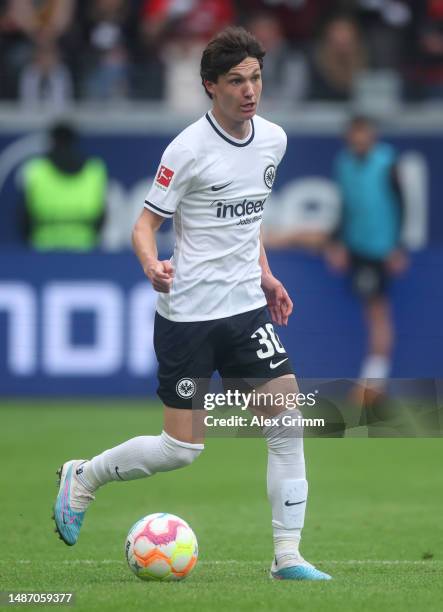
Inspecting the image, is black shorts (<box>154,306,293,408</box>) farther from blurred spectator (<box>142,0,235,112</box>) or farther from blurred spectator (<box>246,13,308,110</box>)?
blurred spectator (<box>246,13,308,110</box>)

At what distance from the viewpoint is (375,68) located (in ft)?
55.2

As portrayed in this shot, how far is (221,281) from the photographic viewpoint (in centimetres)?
674

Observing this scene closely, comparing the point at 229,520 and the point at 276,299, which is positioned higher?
the point at 276,299

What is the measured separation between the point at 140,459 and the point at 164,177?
4.23ft

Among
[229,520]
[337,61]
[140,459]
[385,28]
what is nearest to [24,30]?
[337,61]

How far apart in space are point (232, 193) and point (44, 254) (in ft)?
25.4

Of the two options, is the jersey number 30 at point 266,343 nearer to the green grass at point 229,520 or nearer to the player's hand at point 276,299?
the player's hand at point 276,299

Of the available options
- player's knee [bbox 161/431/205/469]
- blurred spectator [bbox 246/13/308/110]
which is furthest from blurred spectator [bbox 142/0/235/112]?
player's knee [bbox 161/431/205/469]

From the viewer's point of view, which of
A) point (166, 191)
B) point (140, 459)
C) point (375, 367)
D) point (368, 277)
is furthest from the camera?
point (368, 277)

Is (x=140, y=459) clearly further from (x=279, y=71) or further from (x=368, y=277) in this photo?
(x=279, y=71)

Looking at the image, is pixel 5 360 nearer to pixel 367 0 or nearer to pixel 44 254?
pixel 44 254

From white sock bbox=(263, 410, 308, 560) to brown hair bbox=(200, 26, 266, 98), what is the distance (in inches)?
60.9

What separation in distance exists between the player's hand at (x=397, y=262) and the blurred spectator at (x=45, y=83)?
13.7 feet

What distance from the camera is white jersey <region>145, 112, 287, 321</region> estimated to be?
669 centimetres
